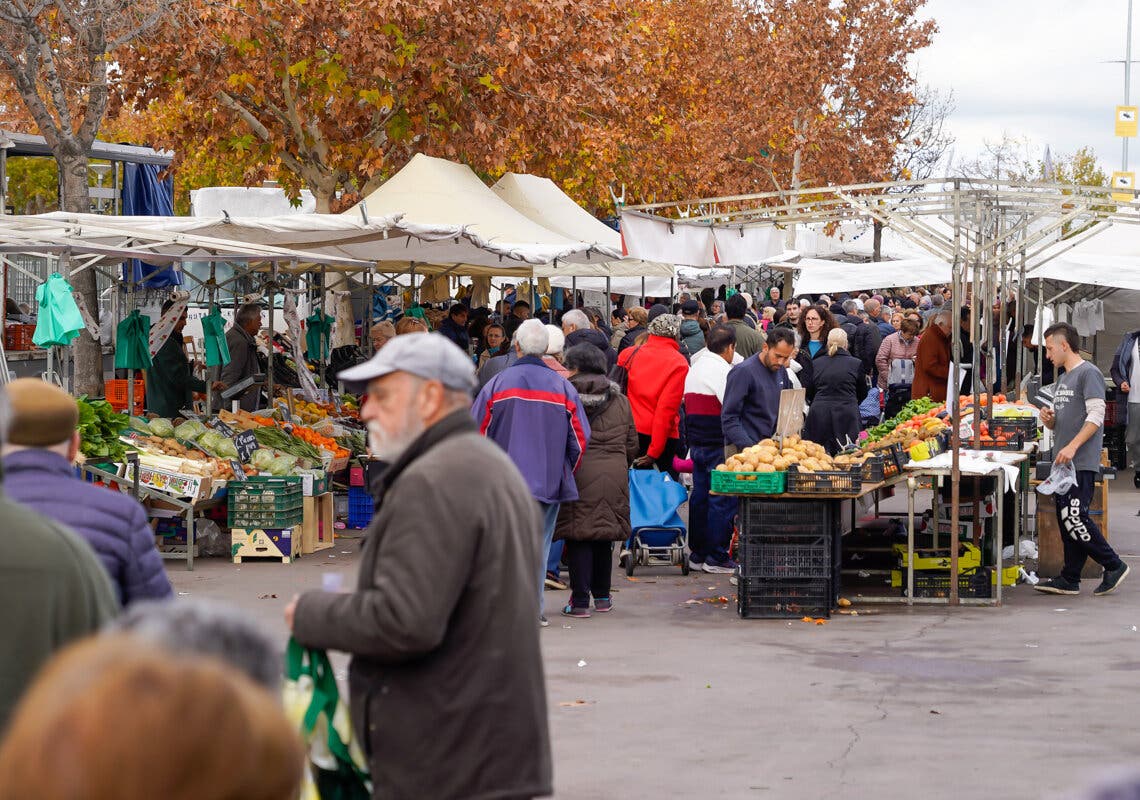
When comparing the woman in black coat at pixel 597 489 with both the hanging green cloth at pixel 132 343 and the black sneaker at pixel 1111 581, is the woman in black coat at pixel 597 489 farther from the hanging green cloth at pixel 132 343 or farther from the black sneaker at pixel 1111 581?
the hanging green cloth at pixel 132 343

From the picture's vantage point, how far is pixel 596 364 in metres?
10.9

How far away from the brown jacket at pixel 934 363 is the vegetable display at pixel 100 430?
27.6ft

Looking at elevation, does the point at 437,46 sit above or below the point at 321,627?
above

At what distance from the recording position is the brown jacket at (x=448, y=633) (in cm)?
358

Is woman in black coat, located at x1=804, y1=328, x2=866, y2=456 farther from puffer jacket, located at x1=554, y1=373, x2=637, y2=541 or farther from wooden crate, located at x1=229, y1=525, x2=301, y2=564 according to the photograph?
wooden crate, located at x1=229, y1=525, x2=301, y2=564

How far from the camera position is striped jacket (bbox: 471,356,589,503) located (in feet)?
31.4

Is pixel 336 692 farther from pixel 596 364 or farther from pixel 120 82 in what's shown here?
pixel 120 82

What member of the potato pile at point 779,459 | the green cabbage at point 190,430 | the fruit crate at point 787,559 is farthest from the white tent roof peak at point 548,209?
the fruit crate at point 787,559

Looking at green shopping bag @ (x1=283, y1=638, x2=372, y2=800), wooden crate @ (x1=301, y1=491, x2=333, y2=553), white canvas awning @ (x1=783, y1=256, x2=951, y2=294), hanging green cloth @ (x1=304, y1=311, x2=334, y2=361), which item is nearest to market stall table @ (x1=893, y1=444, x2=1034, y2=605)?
wooden crate @ (x1=301, y1=491, x2=333, y2=553)

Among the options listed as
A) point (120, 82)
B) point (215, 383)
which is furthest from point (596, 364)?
point (120, 82)

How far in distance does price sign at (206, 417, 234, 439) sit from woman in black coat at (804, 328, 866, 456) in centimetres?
512

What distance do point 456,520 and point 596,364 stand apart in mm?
7332

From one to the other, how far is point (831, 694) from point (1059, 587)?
13.3ft

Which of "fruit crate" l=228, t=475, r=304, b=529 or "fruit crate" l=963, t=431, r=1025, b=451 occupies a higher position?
"fruit crate" l=963, t=431, r=1025, b=451
